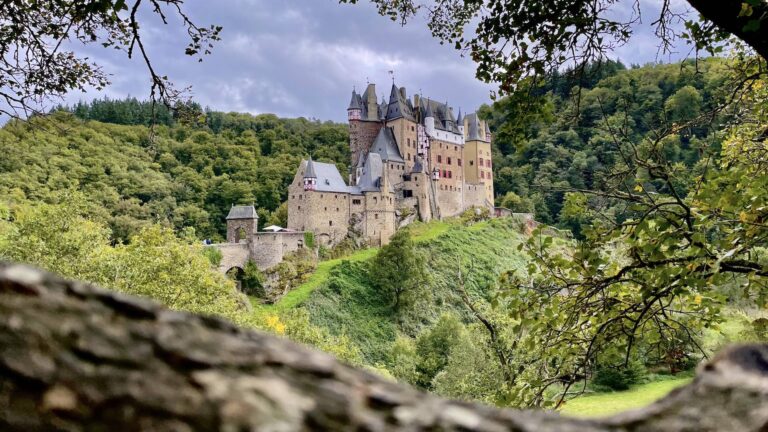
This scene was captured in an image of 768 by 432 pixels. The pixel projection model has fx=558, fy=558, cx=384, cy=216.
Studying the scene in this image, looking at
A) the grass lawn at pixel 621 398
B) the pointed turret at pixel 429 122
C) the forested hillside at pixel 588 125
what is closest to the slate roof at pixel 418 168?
the pointed turret at pixel 429 122

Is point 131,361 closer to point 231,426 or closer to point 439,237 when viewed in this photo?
point 231,426

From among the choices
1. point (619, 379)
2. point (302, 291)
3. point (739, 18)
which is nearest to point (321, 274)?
point (302, 291)

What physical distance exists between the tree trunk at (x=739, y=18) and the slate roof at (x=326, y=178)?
42.6m

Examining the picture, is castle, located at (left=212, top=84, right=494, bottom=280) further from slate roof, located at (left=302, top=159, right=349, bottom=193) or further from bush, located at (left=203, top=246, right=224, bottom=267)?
bush, located at (left=203, top=246, right=224, bottom=267)

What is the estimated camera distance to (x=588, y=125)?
5.34 m

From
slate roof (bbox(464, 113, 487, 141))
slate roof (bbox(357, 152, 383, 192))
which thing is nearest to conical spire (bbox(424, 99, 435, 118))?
slate roof (bbox(464, 113, 487, 141))

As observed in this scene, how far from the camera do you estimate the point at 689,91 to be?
66.9 ft

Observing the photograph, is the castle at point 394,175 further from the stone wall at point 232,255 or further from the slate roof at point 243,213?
the stone wall at point 232,255

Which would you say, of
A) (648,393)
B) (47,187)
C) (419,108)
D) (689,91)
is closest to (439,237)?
(419,108)

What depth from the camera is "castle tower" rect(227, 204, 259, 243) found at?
41031 millimetres

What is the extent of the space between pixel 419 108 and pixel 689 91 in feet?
132

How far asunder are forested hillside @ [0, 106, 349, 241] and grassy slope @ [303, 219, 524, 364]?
1535 centimetres

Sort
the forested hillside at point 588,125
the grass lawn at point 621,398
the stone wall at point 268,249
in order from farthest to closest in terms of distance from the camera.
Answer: the stone wall at point 268,249
the grass lawn at point 621,398
the forested hillside at point 588,125

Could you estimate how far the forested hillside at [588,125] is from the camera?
5.09 metres
